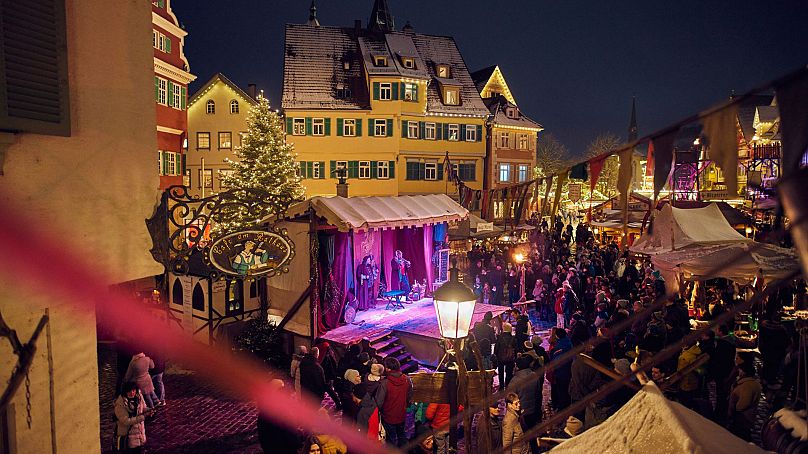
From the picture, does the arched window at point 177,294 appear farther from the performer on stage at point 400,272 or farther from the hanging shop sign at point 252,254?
the hanging shop sign at point 252,254

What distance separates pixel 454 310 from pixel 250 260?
3.13 m

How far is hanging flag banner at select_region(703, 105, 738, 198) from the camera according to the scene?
3818 millimetres

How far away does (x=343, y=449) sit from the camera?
663 cm

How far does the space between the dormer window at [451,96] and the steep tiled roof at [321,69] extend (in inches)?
223

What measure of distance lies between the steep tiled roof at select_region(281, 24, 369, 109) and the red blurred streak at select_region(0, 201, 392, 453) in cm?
2141

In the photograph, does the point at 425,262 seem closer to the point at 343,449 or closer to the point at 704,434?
the point at 343,449

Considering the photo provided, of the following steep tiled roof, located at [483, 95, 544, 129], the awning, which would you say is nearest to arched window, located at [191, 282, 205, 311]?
the awning

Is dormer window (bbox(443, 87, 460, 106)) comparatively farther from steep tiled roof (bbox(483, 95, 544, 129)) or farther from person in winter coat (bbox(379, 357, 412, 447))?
person in winter coat (bbox(379, 357, 412, 447))

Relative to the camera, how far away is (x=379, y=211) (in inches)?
630

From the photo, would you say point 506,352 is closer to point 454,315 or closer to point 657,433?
point 454,315

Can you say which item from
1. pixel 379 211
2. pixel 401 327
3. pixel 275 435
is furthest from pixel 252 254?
pixel 379 211

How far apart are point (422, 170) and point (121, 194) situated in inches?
1198

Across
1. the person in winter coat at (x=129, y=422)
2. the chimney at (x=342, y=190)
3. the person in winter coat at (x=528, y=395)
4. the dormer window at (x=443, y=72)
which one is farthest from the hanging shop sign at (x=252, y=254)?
the dormer window at (x=443, y=72)

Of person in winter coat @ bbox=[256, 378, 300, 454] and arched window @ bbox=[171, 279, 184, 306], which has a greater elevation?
arched window @ bbox=[171, 279, 184, 306]
